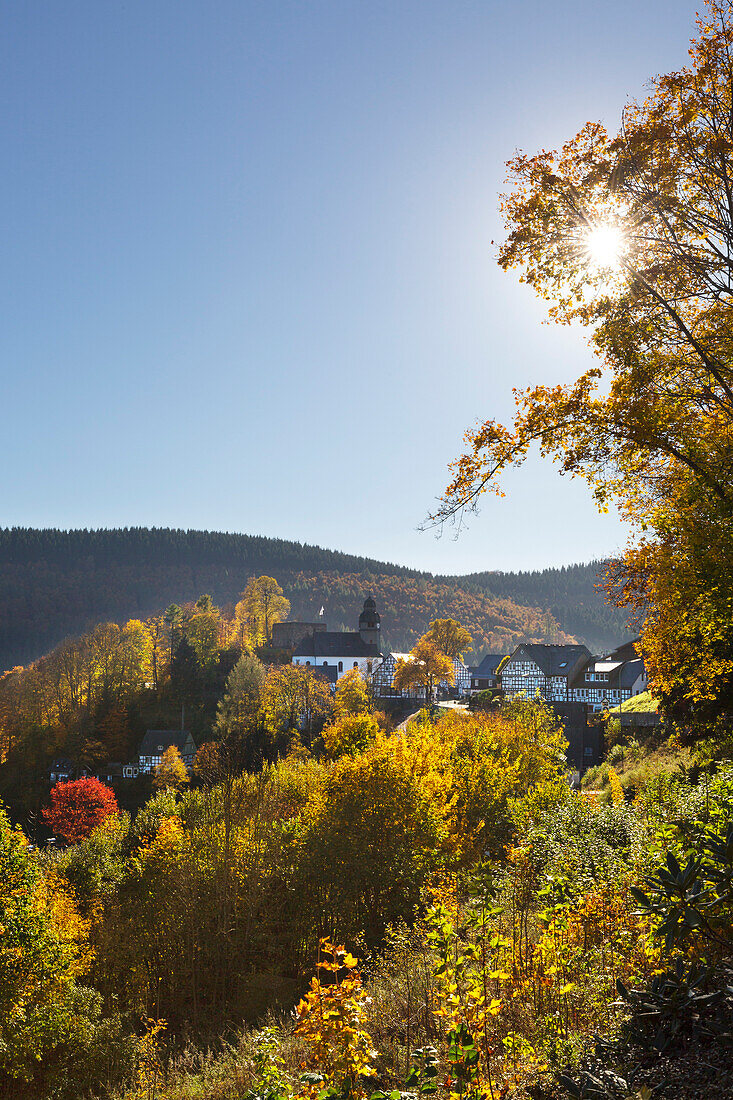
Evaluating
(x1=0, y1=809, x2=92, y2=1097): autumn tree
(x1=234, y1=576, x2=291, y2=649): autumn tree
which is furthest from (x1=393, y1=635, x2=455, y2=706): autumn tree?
(x1=0, y1=809, x2=92, y2=1097): autumn tree

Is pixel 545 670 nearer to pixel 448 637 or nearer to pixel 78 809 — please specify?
pixel 448 637

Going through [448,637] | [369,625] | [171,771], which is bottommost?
[171,771]

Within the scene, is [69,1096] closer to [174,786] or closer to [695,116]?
[695,116]

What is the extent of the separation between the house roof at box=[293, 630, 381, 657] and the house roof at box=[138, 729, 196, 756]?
2913 centimetres

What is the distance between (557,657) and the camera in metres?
69.8

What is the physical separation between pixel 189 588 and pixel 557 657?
5218 inches

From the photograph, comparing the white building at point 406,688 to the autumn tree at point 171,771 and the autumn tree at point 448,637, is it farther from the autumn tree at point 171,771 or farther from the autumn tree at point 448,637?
the autumn tree at point 171,771

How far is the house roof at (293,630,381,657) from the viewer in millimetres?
88438

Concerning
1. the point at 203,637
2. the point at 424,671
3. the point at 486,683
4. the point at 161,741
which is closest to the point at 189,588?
the point at 203,637

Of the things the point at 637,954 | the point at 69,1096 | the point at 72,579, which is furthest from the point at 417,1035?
the point at 72,579

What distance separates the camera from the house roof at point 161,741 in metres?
58.1

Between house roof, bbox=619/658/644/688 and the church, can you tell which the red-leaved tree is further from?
house roof, bbox=619/658/644/688

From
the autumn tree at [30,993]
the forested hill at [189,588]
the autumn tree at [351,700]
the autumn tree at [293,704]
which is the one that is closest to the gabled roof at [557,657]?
the autumn tree at [351,700]

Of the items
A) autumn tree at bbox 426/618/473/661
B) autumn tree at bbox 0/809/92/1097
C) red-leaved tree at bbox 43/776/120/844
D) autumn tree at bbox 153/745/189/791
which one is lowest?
red-leaved tree at bbox 43/776/120/844
